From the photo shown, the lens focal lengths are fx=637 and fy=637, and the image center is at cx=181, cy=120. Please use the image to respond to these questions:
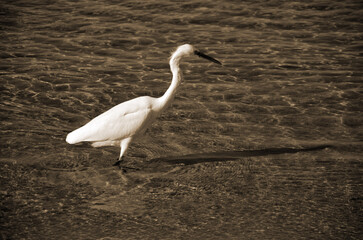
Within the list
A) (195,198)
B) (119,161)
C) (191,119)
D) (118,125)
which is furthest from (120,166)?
(191,119)

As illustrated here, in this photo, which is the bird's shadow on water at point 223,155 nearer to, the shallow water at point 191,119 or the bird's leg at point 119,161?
the shallow water at point 191,119

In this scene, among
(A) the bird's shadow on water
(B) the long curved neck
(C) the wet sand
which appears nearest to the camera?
(C) the wet sand

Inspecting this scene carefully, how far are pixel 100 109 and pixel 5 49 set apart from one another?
3.04 metres

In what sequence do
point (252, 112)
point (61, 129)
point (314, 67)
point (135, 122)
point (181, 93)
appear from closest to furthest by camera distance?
point (135, 122)
point (61, 129)
point (252, 112)
point (181, 93)
point (314, 67)

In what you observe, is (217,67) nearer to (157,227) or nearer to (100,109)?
(100,109)

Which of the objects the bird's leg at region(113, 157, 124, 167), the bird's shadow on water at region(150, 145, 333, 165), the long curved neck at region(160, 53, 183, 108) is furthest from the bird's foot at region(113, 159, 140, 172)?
the long curved neck at region(160, 53, 183, 108)

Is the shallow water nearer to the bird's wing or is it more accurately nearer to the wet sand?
the wet sand

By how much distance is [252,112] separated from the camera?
8344mm

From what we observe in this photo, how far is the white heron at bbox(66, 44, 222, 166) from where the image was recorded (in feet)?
21.8

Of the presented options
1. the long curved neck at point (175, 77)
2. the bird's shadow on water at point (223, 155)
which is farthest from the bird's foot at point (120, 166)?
the long curved neck at point (175, 77)

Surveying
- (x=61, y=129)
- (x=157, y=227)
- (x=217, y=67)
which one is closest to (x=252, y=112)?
(x=217, y=67)

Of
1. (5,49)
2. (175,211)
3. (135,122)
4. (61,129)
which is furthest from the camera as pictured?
(5,49)

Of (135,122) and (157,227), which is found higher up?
(135,122)

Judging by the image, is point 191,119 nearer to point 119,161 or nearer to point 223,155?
A: point 223,155
